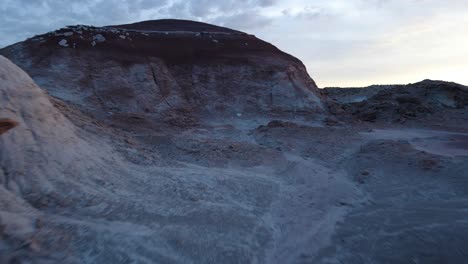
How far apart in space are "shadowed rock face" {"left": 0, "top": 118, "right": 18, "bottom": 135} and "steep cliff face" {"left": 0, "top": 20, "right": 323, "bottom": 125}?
5.88 m

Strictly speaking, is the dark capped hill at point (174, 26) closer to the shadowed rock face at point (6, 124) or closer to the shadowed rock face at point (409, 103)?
the shadowed rock face at point (409, 103)

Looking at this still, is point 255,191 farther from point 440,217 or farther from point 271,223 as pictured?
point 440,217

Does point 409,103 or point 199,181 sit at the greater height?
point 409,103

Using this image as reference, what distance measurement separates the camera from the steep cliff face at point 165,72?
12565 millimetres

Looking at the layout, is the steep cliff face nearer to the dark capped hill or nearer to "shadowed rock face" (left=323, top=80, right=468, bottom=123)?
the dark capped hill

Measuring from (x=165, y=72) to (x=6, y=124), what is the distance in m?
10.3

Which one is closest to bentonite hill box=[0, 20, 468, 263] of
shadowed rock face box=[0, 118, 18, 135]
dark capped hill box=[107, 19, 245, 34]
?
shadowed rock face box=[0, 118, 18, 135]

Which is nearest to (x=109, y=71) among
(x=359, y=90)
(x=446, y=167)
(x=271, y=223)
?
(x=271, y=223)

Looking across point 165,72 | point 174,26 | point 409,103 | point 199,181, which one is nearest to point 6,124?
point 199,181

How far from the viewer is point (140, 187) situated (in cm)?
557

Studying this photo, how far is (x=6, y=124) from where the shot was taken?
4.87m

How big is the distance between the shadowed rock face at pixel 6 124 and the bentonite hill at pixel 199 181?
2 cm

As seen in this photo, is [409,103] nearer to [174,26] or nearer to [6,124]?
[174,26]

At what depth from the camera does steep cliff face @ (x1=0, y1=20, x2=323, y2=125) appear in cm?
1256
